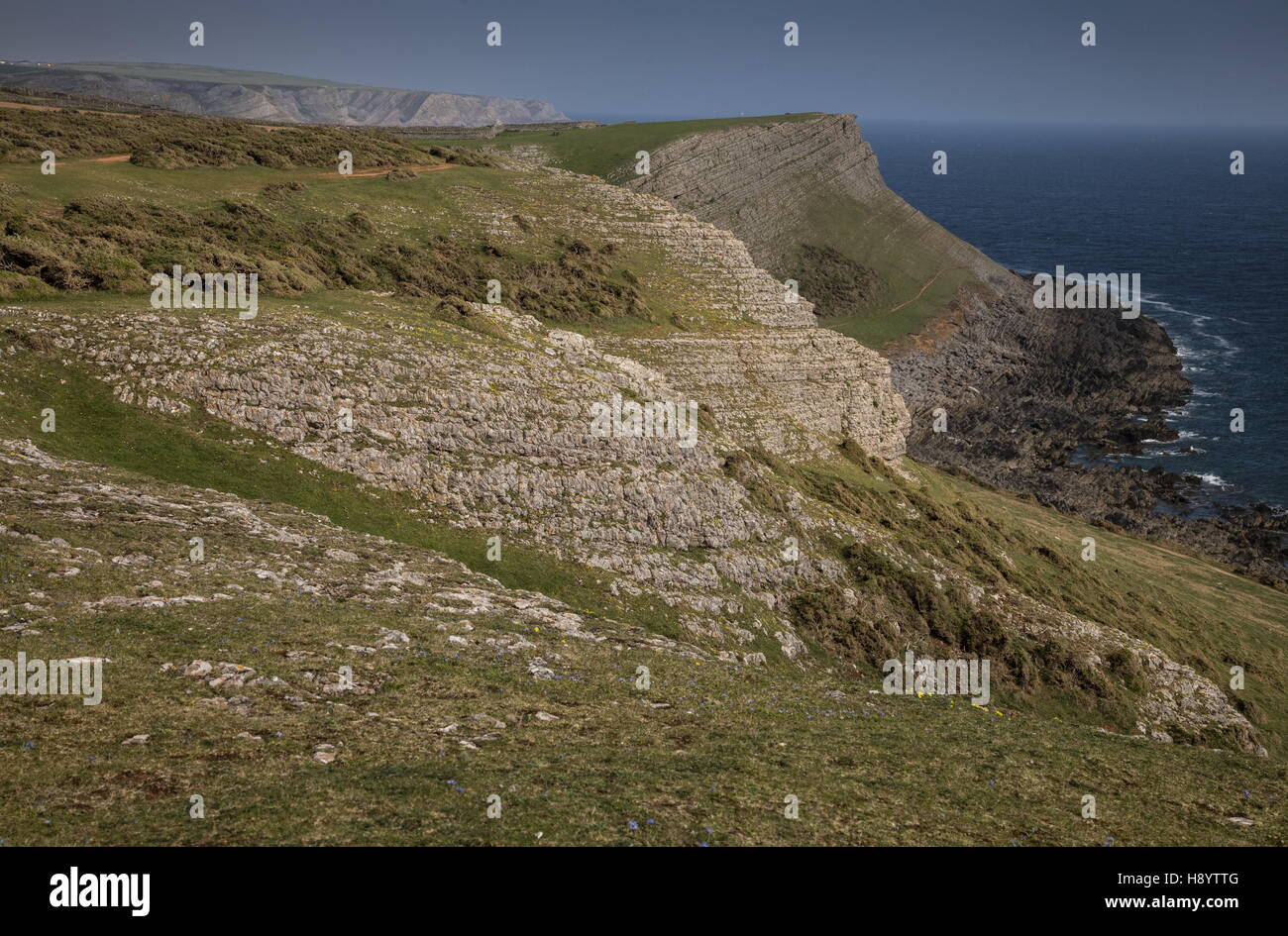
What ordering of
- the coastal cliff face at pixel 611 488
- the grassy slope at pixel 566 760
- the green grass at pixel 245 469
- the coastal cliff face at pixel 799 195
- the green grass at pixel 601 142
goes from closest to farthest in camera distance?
the grassy slope at pixel 566 760
the green grass at pixel 245 469
the coastal cliff face at pixel 611 488
the green grass at pixel 601 142
the coastal cliff face at pixel 799 195

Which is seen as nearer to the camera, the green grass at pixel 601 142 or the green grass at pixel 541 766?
the green grass at pixel 541 766

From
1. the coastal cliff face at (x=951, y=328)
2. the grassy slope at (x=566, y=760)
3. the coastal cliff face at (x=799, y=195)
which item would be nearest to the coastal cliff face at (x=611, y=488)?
the grassy slope at (x=566, y=760)

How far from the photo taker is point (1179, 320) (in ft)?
452

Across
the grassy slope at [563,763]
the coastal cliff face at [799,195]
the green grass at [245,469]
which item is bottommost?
the grassy slope at [563,763]

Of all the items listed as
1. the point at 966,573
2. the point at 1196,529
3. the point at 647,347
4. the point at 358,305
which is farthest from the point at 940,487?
the point at 358,305

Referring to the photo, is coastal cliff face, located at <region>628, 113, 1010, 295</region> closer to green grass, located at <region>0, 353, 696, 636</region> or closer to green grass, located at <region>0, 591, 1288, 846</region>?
green grass, located at <region>0, 353, 696, 636</region>

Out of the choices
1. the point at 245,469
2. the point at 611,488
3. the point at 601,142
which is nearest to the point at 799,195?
the point at 601,142

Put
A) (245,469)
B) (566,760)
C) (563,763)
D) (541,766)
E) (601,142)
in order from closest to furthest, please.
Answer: (541,766)
(563,763)
(566,760)
(245,469)
(601,142)

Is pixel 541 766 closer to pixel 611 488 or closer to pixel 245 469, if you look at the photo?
pixel 245 469

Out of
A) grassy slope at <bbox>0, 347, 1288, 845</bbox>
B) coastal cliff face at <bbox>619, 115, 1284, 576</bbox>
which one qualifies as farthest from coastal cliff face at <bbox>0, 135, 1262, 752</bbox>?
coastal cliff face at <bbox>619, 115, 1284, 576</bbox>

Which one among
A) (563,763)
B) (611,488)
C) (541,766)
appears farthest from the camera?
(611,488)

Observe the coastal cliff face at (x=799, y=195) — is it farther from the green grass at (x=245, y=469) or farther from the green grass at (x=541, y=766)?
the green grass at (x=541, y=766)

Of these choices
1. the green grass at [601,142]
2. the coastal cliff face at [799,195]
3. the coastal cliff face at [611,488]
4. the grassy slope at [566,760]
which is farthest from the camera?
the coastal cliff face at [799,195]

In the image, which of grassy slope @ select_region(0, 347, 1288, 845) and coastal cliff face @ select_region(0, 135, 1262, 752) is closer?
grassy slope @ select_region(0, 347, 1288, 845)
